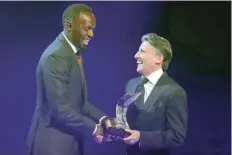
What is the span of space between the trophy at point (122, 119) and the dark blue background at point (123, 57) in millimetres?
248

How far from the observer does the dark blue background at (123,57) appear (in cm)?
201

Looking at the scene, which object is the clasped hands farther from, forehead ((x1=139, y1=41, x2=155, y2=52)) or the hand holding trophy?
forehead ((x1=139, y1=41, x2=155, y2=52))

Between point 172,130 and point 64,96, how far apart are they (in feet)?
1.51

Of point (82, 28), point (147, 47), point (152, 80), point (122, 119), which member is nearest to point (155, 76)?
point (152, 80)

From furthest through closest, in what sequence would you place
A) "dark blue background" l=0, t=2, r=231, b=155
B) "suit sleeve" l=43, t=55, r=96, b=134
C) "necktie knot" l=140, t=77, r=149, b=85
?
"dark blue background" l=0, t=2, r=231, b=155 < "necktie knot" l=140, t=77, r=149, b=85 < "suit sleeve" l=43, t=55, r=96, b=134

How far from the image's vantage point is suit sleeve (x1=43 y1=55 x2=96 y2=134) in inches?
61.9

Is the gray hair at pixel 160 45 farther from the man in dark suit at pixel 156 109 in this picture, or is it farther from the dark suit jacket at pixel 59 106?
the dark suit jacket at pixel 59 106

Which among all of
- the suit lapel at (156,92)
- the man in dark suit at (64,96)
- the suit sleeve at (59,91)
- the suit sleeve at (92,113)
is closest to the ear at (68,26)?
the man in dark suit at (64,96)

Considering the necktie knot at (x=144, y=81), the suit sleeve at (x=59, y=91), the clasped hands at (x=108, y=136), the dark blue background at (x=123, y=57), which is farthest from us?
the dark blue background at (x=123, y=57)

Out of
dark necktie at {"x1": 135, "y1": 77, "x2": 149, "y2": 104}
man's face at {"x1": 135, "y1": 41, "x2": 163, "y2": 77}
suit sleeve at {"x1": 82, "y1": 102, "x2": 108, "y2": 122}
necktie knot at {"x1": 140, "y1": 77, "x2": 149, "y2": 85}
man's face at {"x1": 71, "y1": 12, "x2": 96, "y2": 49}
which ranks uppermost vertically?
man's face at {"x1": 71, "y1": 12, "x2": 96, "y2": 49}

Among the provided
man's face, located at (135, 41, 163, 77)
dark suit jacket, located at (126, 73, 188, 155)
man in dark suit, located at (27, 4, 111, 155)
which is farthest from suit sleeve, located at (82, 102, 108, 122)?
man's face, located at (135, 41, 163, 77)

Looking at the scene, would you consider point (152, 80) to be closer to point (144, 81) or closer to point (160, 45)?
point (144, 81)

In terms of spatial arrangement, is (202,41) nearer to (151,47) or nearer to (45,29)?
(151,47)

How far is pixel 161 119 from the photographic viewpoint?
1717 millimetres
